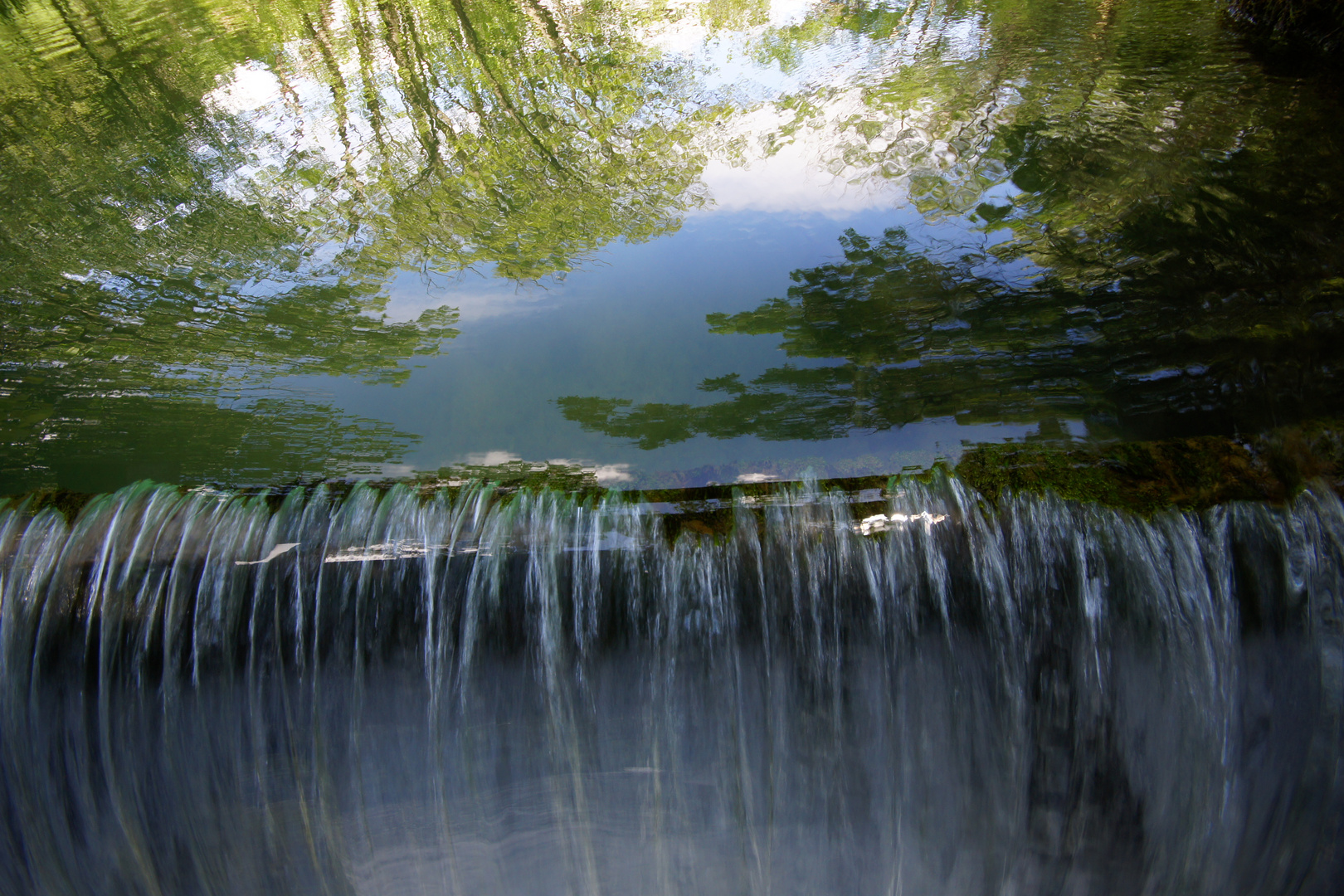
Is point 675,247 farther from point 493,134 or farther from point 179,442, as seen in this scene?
point 179,442

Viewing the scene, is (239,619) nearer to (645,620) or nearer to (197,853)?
(197,853)

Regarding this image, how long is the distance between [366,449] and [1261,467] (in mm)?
3472

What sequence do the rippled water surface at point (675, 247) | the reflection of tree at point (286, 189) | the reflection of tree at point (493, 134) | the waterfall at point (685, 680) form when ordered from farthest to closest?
the reflection of tree at point (493, 134) < the reflection of tree at point (286, 189) < the rippled water surface at point (675, 247) < the waterfall at point (685, 680)

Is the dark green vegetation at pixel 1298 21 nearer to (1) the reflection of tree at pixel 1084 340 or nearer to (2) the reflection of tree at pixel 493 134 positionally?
(1) the reflection of tree at pixel 1084 340

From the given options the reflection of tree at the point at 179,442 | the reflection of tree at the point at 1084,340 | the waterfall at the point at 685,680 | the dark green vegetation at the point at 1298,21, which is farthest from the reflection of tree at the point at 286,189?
the dark green vegetation at the point at 1298,21

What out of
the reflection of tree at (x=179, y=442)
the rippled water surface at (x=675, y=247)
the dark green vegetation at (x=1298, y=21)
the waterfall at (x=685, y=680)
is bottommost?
the waterfall at (x=685, y=680)

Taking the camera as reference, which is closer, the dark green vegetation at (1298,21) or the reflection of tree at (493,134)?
the reflection of tree at (493,134)

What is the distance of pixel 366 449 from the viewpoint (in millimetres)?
2938

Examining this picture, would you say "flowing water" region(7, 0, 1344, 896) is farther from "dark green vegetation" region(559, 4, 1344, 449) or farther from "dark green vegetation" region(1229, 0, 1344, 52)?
"dark green vegetation" region(1229, 0, 1344, 52)

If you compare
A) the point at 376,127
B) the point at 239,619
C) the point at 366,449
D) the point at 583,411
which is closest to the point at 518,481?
the point at 583,411

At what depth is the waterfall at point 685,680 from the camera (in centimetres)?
257

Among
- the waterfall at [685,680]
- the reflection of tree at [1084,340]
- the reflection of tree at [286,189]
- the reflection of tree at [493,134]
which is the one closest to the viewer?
the waterfall at [685,680]

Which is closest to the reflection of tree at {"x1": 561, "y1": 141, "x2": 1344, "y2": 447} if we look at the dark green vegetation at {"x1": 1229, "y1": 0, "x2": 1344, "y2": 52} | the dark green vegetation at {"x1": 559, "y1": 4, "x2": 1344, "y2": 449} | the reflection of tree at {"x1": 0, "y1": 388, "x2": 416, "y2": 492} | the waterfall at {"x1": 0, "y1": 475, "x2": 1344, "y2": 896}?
the dark green vegetation at {"x1": 559, "y1": 4, "x2": 1344, "y2": 449}

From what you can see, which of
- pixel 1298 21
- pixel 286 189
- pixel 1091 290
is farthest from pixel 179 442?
pixel 1298 21
